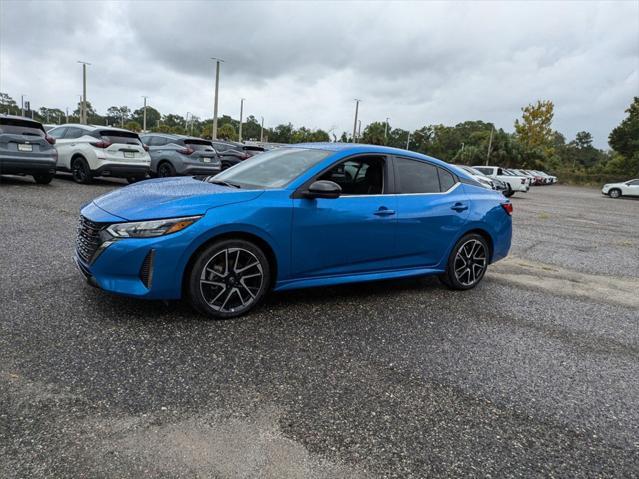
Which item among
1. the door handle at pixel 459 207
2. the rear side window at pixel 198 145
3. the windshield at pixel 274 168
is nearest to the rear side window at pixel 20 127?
the rear side window at pixel 198 145

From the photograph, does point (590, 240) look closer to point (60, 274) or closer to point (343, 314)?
point (343, 314)

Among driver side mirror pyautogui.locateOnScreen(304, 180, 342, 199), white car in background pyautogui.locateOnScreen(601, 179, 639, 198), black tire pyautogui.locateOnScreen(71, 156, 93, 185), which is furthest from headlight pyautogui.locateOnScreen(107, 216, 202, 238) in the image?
white car in background pyautogui.locateOnScreen(601, 179, 639, 198)

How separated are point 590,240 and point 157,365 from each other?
10072 millimetres

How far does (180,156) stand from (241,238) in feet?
36.7

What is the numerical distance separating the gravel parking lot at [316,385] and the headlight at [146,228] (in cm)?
70

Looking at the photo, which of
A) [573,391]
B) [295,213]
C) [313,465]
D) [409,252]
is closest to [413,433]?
[313,465]

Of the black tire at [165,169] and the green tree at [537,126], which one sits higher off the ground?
the green tree at [537,126]

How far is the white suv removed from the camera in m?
12.2

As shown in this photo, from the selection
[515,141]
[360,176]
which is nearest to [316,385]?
[360,176]

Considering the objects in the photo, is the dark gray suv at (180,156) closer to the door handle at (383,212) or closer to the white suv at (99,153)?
the white suv at (99,153)

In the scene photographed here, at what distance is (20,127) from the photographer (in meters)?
10.5

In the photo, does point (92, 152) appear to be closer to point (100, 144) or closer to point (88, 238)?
point (100, 144)

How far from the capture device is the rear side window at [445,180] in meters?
5.18

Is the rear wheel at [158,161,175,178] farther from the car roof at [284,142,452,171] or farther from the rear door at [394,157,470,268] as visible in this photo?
the rear door at [394,157,470,268]
